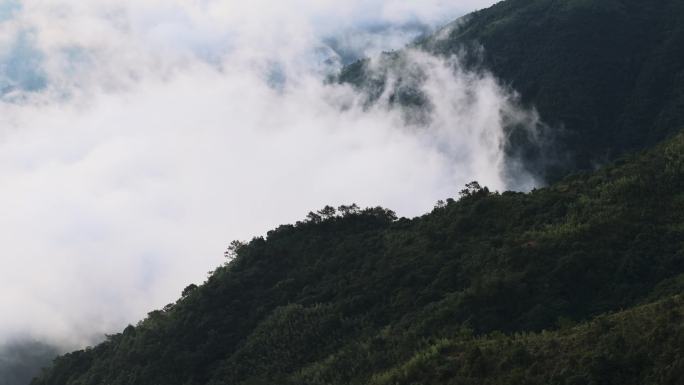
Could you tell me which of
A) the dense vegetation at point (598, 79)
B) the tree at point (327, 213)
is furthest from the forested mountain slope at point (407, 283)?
the dense vegetation at point (598, 79)

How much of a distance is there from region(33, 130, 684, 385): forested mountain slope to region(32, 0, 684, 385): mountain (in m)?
0.17

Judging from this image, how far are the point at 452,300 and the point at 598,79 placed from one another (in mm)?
116472

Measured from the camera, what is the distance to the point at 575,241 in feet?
248

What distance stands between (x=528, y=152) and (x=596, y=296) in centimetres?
10975

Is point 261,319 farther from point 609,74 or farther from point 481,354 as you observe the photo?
point 609,74

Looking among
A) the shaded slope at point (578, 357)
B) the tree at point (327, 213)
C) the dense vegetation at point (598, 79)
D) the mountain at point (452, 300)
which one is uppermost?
the dense vegetation at point (598, 79)

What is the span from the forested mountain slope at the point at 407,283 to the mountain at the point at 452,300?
17 cm

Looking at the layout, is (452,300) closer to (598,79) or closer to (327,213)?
(327,213)

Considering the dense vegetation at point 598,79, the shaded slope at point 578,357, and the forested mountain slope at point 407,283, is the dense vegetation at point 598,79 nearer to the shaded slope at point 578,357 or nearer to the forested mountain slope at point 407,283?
the forested mountain slope at point 407,283

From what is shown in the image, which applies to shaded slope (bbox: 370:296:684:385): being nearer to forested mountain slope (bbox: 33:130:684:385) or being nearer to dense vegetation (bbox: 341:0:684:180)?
forested mountain slope (bbox: 33:130:684:385)

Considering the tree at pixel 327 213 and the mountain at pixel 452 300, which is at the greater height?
the tree at pixel 327 213

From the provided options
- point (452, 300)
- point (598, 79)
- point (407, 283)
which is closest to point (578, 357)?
point (452, 300)

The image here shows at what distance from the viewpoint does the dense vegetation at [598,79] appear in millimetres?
166625

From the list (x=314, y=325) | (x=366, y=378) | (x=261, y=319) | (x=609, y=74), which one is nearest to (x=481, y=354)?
(x=366, y=378)
